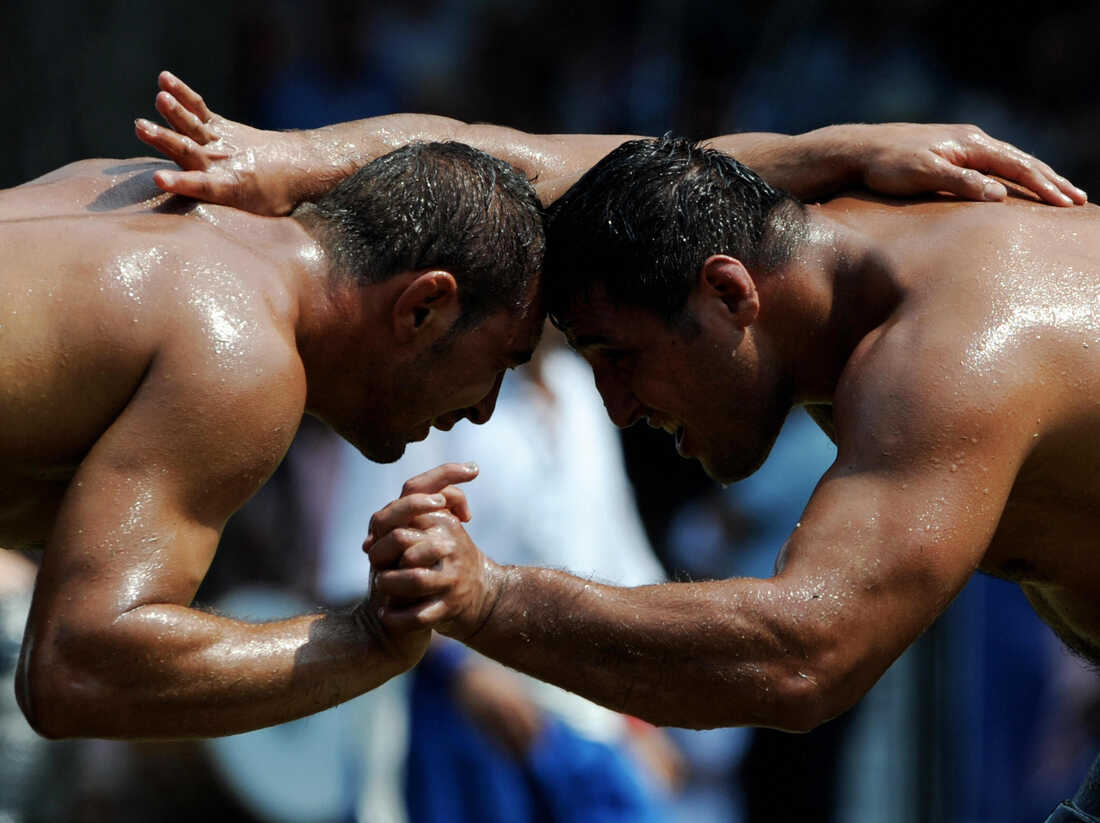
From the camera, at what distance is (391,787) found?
19.5 feet

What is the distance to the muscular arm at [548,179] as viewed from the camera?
145 inches

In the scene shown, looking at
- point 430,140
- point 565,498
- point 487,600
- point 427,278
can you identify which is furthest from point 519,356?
point 565,498

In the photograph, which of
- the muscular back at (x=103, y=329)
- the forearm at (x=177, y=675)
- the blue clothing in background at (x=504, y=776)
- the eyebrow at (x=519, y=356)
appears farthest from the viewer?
the blue clothing in background at (x=504, y=776)

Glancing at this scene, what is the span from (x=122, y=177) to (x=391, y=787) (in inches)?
115

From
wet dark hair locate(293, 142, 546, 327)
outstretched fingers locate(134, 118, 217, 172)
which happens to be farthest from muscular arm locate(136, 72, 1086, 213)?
wet dark hair locate(293, 142, 546, 327)

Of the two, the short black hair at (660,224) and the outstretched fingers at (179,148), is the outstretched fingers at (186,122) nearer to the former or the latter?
the outstretched fingers at (179,148)

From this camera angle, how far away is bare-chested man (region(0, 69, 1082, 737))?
3047 millimetres

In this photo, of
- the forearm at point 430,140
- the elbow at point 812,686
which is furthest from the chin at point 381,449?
the elbow at point 812,686

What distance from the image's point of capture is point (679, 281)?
3764 millimetres

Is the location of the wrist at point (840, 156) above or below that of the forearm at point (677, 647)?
above

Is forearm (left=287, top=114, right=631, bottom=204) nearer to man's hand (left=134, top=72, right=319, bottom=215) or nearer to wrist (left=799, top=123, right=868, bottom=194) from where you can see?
man's hand (left=134, top=72, right=319, bottom=215)

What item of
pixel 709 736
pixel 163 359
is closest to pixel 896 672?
pixel 709 736

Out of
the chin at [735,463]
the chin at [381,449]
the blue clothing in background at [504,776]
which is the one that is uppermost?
the chin at [735,463]

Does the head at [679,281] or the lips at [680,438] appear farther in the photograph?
the lips at [680,438]
